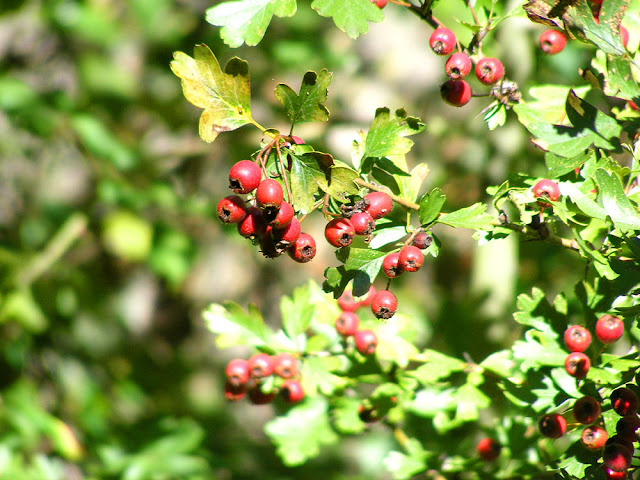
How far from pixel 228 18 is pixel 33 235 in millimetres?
1688

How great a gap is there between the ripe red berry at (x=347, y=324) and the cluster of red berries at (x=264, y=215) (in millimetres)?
319

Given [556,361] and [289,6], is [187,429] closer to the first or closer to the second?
[556,361]

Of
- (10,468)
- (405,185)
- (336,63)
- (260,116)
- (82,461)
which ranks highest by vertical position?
(405,185)

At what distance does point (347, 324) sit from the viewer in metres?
0.91

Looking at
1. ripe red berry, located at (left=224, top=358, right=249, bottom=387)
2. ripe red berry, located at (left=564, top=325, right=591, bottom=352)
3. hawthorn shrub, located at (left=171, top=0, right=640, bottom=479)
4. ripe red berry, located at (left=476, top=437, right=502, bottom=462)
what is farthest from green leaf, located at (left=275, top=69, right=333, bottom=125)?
ripe red berry, located at (left=476, top=437, right=502, bottom=462)

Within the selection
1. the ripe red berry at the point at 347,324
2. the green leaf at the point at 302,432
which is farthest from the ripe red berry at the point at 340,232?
the green leaf at the point at 302,432

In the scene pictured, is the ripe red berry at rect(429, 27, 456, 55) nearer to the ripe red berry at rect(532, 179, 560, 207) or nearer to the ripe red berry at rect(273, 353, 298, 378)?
the ripe red berry at rect(532, 179, 560, 207)

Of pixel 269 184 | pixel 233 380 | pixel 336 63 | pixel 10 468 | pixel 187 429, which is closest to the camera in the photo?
pixel 269 184

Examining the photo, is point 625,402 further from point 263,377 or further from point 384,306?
point 263,377

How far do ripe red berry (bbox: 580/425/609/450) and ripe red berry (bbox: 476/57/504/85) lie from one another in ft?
1.22

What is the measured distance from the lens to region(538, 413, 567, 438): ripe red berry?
0.68m

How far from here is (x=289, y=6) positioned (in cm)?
62

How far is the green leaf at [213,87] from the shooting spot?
1.84 ft

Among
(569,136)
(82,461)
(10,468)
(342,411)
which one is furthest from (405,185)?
(82,461)
